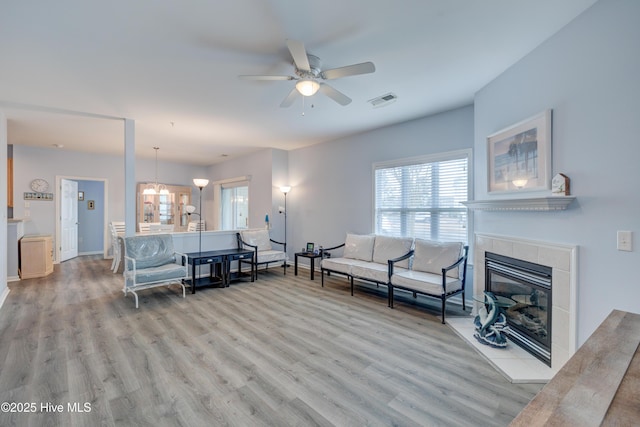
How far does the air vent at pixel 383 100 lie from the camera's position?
11.2 feet

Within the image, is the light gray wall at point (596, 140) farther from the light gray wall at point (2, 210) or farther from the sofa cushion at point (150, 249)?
the light gray wall at point (2, 210)

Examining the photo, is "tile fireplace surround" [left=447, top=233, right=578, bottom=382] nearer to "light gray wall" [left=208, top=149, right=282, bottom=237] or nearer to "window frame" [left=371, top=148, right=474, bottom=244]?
"window frame" [left=371, top=148, right=474, bottom=244]

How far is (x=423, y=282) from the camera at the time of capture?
332 centimetres

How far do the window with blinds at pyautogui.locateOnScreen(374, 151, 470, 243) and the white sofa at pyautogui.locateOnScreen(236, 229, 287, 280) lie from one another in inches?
79.9

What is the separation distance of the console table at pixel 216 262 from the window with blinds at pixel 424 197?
2.52 m

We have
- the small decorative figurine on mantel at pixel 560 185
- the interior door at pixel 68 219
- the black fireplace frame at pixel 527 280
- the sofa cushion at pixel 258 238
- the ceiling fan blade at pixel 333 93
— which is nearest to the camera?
the small decorative figurine on mantel at pixel 560 185

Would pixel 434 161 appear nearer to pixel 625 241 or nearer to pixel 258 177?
pixel 625 241

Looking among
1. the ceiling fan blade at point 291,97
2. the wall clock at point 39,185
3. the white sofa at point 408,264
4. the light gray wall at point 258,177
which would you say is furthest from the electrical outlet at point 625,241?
the wall clock at point 39,185

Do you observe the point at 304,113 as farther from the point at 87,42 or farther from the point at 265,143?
the point at 87,42

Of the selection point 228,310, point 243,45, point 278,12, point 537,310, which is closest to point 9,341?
point 228,310

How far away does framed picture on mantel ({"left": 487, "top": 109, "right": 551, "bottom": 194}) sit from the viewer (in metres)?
2.30

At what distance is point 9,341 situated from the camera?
2676mm

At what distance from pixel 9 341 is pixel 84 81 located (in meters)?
2.72

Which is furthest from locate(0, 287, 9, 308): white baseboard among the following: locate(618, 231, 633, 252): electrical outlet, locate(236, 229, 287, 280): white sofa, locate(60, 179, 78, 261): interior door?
locate(618, 231, 633, 252): electrical outlet
